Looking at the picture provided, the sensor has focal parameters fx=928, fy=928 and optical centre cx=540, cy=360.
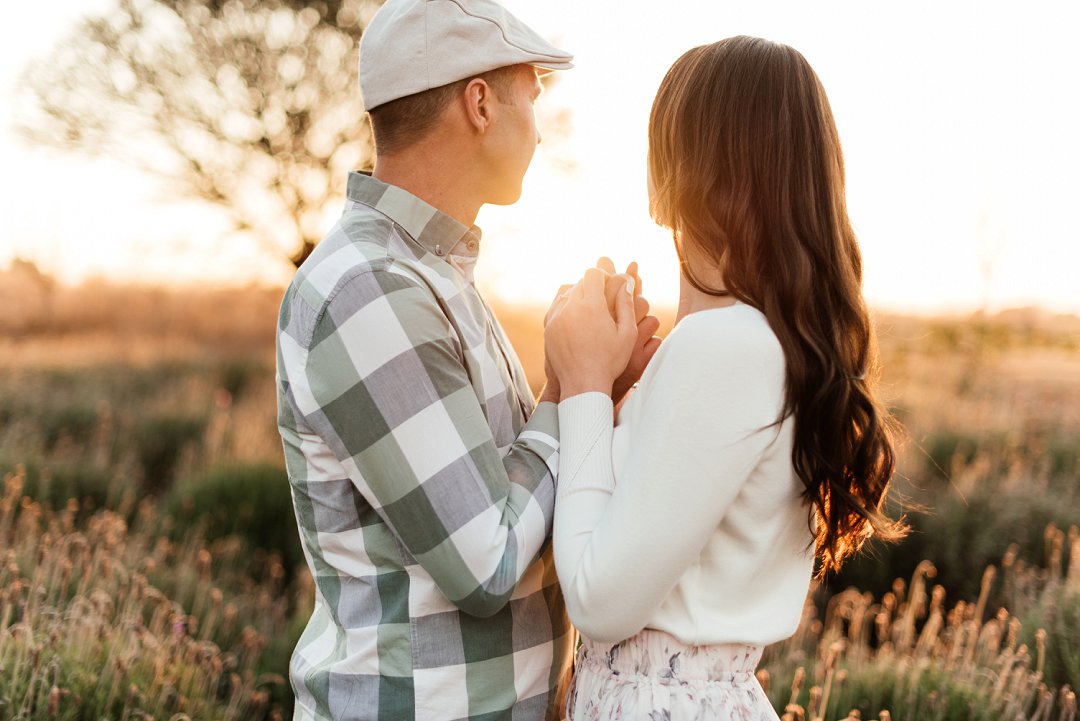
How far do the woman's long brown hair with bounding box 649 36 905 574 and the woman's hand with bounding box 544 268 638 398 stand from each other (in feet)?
0.69

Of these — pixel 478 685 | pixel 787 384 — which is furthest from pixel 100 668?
pixel 787 384

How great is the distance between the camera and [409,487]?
1.67m

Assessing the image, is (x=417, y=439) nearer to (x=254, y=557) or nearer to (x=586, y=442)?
(x=586, y=442)

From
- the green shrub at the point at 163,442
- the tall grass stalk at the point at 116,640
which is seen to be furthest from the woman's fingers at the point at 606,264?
the green shrub at the point at 163,442

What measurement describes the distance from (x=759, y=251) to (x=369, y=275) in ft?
2.38

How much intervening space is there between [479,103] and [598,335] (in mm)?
577

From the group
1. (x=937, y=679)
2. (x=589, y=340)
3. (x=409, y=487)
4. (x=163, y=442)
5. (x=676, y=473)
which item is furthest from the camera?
(x=163, y=442)

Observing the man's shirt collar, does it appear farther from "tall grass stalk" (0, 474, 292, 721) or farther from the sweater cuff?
"tall grass stalk" (0, 474, 292, 721)

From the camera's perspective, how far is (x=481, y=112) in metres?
2.01

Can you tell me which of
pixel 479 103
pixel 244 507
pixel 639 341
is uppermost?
pixel 479 103

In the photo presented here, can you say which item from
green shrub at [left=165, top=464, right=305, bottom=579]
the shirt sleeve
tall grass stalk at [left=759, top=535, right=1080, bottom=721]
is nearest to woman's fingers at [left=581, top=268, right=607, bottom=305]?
the shirt sleeve

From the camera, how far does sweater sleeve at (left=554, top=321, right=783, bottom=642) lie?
5.08 feet

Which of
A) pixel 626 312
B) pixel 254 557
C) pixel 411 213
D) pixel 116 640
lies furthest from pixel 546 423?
pixel 254 557

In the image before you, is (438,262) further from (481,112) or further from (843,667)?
(843,667)
